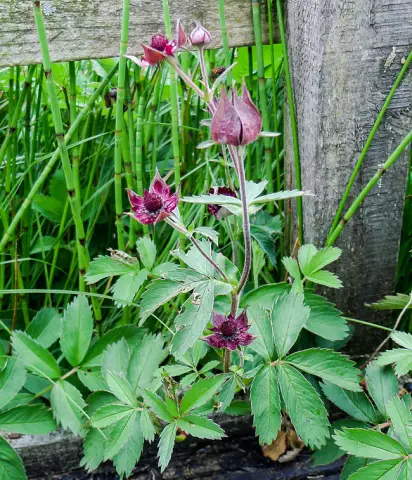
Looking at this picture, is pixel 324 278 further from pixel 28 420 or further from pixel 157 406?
pixel 28 420

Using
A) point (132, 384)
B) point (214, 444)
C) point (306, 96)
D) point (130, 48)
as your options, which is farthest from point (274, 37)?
point (214, 444)

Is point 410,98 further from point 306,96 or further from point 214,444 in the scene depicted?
point 214,444

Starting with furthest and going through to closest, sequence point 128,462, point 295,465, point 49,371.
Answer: point 295,465, point 49,371, point 128,462

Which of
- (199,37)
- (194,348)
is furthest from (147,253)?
(199,37)

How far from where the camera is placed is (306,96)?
106 centimetres

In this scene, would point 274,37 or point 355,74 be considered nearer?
point 355,74

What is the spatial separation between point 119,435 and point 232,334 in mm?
229

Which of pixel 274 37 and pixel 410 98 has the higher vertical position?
pixel 274 37

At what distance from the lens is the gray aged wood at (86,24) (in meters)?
1.02

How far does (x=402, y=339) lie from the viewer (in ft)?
2.94

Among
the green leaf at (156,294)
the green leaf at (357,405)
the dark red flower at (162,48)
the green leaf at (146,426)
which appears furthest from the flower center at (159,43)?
the green leaf at (357,405)

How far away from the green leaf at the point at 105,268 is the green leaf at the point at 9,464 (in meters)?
0.29

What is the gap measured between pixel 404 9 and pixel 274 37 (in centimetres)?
25

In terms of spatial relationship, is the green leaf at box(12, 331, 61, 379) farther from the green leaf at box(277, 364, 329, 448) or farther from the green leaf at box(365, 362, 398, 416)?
the green leaf at box(365, 362, 398, 416)
